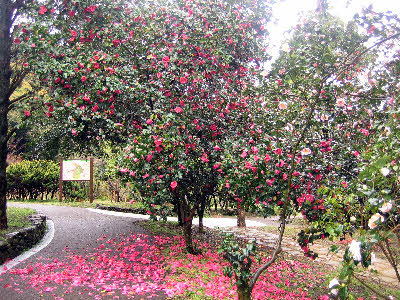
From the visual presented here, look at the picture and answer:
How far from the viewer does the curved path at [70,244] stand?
3.52 m

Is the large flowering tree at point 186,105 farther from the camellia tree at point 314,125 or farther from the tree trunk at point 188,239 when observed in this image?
the camellia tree at point 314,125

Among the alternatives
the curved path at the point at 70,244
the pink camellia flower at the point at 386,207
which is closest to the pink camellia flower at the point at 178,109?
the curved path at the point at 70,244

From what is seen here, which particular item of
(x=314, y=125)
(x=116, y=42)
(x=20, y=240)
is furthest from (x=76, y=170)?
(x=314, y=125)

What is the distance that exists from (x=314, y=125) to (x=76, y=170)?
34.5 feet

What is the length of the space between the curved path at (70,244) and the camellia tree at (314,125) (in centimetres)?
189

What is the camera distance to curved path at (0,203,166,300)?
138 inches

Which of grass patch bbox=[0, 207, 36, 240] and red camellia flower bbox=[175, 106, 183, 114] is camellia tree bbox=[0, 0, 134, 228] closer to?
grass patch bbox=[0, 207, 36, 240]

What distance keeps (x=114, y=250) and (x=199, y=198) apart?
169cm

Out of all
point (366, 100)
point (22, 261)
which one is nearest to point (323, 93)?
point (366, 100)

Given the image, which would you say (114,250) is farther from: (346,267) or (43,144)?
(346,267)

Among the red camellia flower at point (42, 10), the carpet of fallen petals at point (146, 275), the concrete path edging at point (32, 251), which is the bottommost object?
the carpet of fallen petals at point (146, 275)

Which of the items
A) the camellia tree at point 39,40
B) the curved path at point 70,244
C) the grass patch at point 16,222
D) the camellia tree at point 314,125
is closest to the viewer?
the camellia tree at point 314,125

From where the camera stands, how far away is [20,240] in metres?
5.16

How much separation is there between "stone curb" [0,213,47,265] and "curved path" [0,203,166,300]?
28 centimetres
